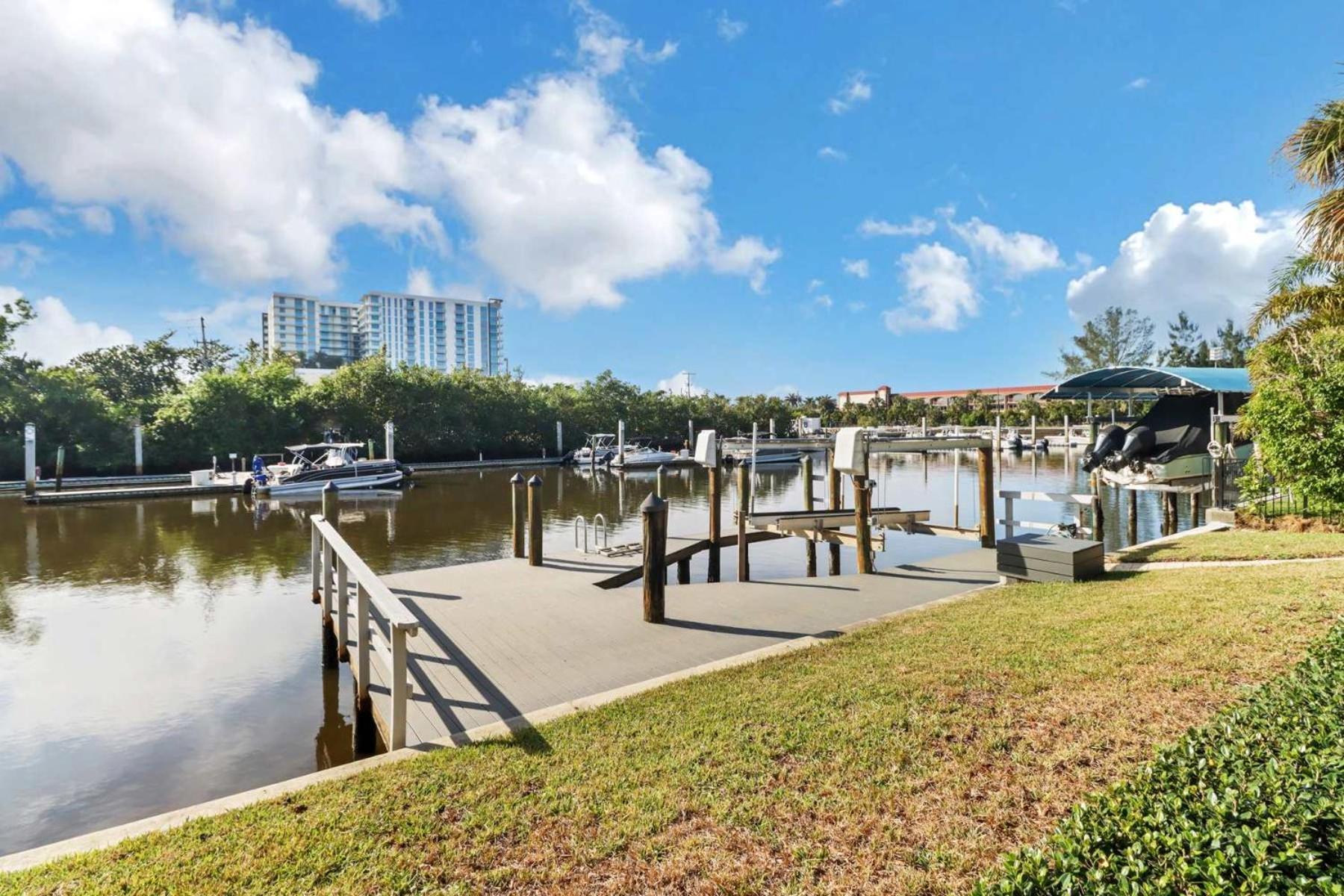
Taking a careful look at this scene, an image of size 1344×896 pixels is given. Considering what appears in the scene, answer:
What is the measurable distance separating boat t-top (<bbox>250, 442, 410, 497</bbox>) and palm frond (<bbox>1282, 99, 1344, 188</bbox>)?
28.4 m

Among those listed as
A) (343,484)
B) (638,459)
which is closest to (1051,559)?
(343,484)

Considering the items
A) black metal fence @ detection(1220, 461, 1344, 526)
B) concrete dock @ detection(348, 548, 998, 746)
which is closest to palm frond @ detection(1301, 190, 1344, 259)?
black metal fence @ detection(1220, 461, 1344, 526)

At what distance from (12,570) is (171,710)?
10.6 metres

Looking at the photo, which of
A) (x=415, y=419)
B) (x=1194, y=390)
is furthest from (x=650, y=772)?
(x=415, y=419)

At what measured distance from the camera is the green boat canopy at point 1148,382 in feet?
57.1

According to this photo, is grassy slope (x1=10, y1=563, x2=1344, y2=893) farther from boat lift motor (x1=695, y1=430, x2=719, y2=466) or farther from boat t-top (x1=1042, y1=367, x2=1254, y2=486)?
boat t-top (x1=1042, y1=367, x2=1254, y2=486)

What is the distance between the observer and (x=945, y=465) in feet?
159

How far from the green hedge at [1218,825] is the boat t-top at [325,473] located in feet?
93.2

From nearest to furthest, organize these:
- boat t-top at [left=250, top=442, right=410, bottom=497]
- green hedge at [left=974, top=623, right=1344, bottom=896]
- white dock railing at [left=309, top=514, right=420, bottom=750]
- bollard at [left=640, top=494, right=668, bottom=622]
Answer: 1. green hedge at [left=974, top=623, right=1344, bottom=896]
2. white dock railing at [left=309, top=514, right=420, bottom=750]
3. bollard at [left=640, top=494, right=668, bottom=622]
4. boat t-top at [left=250, top=442, right=410, bottom=497]

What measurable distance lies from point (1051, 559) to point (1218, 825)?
638cm

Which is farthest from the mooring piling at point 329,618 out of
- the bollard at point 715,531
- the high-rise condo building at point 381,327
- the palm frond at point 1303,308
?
the high-rise condo building at point 381,327

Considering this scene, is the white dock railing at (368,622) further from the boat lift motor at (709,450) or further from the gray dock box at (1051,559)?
the gray dock box at (1051,559)

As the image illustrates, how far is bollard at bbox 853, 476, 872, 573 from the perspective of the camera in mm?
9469

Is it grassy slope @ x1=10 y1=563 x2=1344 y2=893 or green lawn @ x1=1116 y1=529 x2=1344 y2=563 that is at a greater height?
green lawn @ x1=1116 y1=529 x2=1344 y2=563
